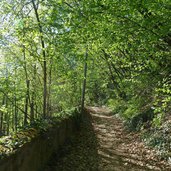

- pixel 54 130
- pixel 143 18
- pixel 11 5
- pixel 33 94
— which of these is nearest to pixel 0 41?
pixel 11 5

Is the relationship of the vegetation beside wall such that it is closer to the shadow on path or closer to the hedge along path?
the shadow on path

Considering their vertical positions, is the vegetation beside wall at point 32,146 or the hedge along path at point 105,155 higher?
the vegetation beside wall at point 32,146

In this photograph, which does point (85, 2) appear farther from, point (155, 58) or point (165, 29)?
point (155, 58)

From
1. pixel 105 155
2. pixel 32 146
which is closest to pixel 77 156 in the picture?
pixel 105 155

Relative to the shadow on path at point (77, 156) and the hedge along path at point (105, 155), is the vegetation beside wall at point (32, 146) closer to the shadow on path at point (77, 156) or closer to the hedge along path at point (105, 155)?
the shadow on path at point (77, 156)

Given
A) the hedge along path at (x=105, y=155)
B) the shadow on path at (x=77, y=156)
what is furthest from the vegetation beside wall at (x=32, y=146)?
the hedge along path at (x=105, y=155)

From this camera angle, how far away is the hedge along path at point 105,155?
8.18 m

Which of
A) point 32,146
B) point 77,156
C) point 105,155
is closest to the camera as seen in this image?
point 32,146

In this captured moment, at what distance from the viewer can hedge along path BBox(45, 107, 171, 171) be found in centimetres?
818

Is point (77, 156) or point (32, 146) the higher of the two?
point (32, 146)

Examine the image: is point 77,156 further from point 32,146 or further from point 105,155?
point 32,146

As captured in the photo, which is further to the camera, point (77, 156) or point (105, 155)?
point (105, 155)

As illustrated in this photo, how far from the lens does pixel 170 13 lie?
6.68 metres

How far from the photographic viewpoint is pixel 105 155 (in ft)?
31.4
